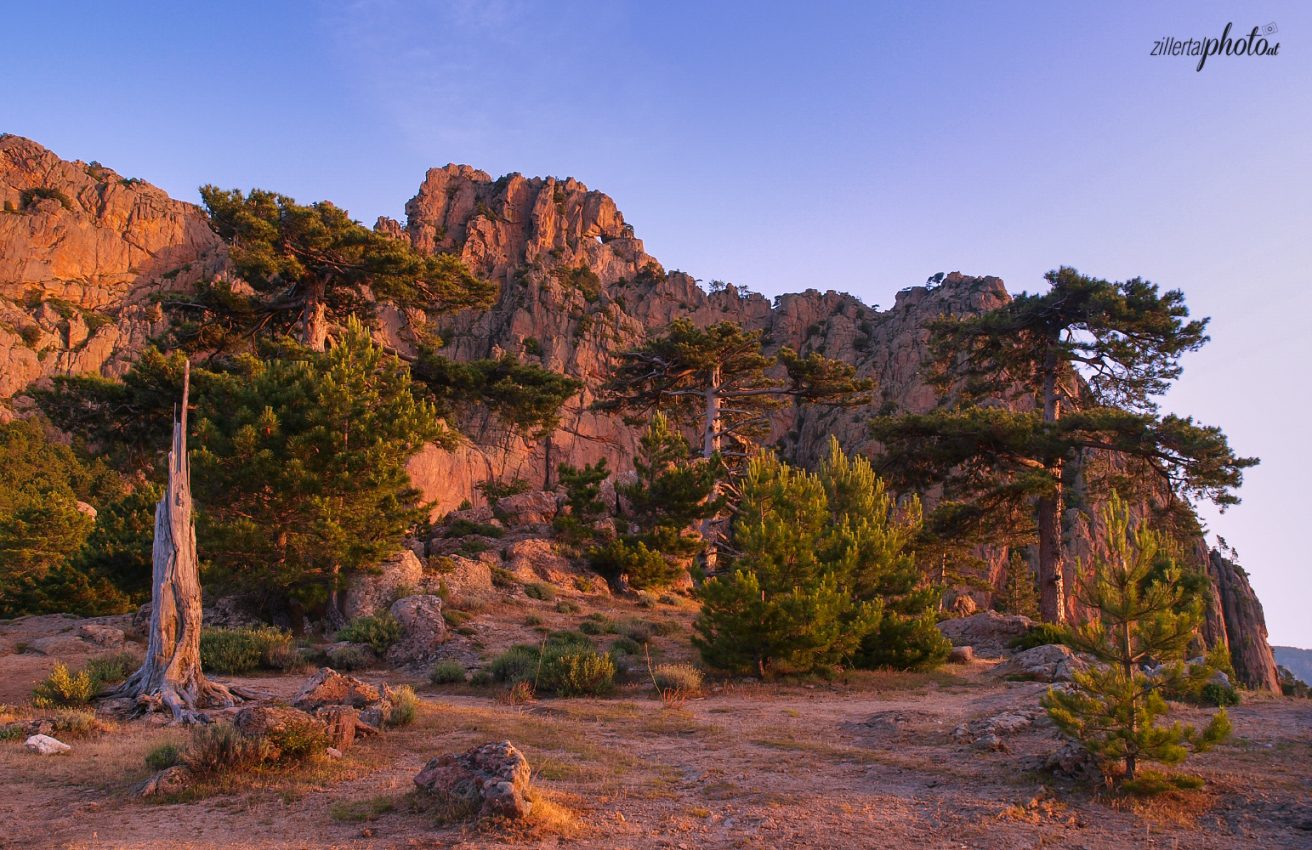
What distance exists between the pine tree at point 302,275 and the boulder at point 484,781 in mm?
16301

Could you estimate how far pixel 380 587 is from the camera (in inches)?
683

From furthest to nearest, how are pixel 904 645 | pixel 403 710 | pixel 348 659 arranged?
pixel 904 645
pixel 348 659
pixel 403 710

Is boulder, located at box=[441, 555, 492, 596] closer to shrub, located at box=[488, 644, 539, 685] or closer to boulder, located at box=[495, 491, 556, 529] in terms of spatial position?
shrub, located at box=[488, 644, 539, 685]

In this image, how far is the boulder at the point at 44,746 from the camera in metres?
6.81

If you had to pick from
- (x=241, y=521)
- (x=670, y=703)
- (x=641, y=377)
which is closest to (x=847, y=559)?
(x=670, y=703)

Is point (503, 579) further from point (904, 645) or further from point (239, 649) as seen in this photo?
point (904, 645)

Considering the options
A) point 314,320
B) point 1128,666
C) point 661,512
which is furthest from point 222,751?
point 661,512

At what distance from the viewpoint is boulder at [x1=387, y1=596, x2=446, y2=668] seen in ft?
47.1

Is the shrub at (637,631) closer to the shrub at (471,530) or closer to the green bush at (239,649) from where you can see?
the green bush at (239,649)

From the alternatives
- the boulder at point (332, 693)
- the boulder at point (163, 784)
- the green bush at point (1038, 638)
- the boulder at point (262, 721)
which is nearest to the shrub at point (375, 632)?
the boulder at point (332, 693)

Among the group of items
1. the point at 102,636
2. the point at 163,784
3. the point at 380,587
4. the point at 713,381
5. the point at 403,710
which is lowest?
the point at 102,636

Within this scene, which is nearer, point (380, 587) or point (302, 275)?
point (380, 587)

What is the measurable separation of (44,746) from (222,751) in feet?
7.47

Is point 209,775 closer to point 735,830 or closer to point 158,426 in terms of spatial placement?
point 735,830
